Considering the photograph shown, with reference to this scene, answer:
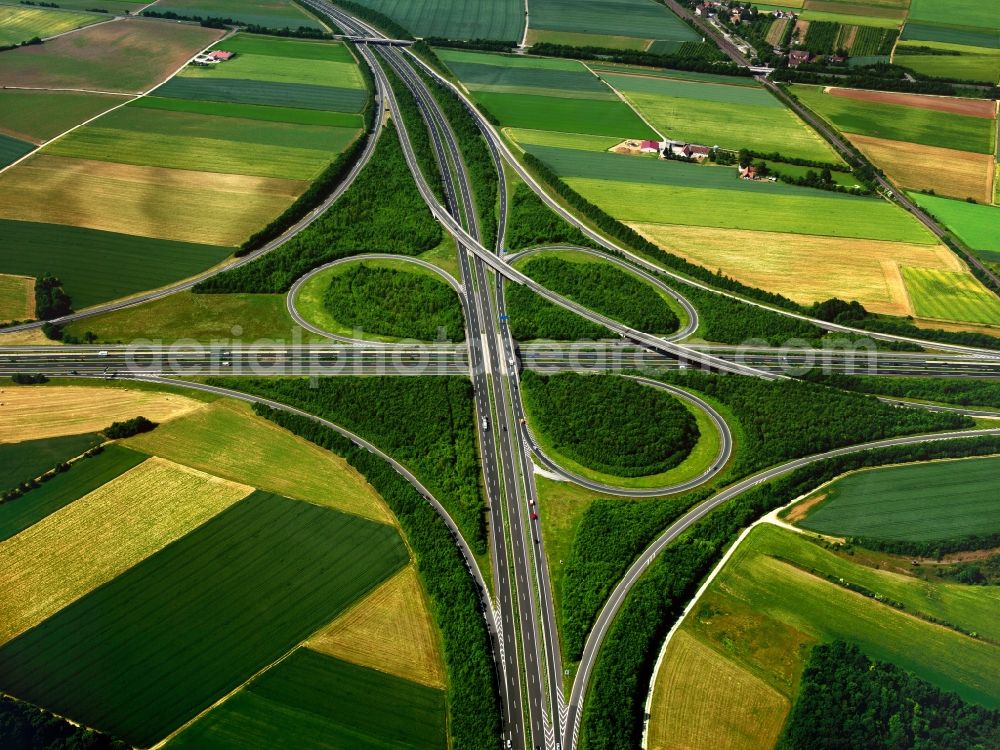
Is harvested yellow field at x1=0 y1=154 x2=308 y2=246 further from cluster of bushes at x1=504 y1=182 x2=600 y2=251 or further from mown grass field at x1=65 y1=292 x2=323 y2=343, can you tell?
cluster of bushes at x1=504 y1=182 x2=600 y2=251

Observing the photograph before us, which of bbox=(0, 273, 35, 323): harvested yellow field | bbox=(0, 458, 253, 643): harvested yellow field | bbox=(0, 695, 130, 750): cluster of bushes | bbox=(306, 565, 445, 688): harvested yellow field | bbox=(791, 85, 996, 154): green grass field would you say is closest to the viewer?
bbox=(0, 695, 130, 750): cluster of bushes

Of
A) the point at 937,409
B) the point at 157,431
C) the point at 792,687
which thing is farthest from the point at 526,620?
the point at 937,409

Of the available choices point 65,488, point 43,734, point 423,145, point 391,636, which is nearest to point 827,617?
point 391,636

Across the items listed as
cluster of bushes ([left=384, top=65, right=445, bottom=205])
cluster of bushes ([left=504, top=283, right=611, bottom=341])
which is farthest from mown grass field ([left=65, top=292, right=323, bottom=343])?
cluster of bushes ([left=384, top=65, right=445, bottom=205])

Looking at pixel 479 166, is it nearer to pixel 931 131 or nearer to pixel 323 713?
pixel 931 131

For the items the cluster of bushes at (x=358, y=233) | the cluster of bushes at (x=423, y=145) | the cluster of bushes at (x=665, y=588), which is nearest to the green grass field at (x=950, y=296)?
the cluster of bushes at (x=665, y=588)
